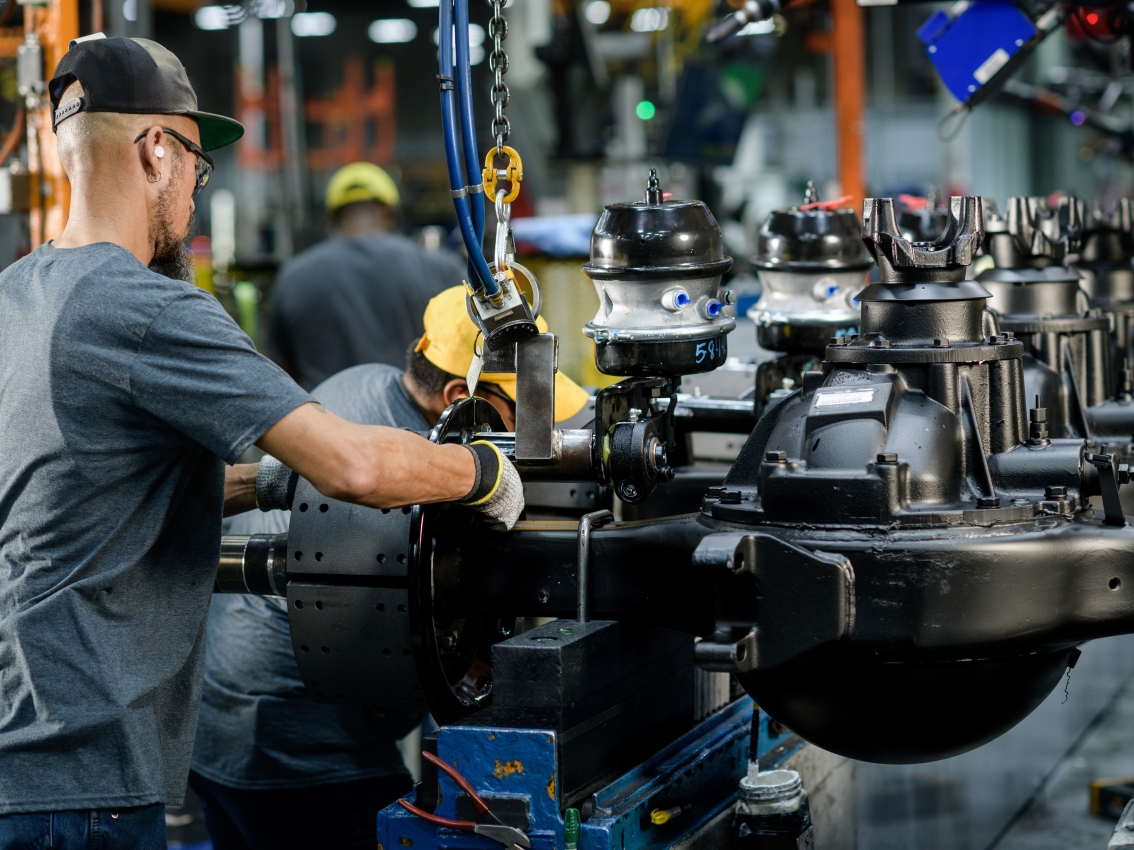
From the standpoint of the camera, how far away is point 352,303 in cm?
473

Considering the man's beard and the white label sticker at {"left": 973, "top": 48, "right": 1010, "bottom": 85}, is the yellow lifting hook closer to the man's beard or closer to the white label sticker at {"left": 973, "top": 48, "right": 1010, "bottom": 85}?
the man's beard

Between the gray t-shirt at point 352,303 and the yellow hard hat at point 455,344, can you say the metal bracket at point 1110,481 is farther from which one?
the gray t-shirt at point 352,303

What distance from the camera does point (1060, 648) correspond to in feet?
5.40

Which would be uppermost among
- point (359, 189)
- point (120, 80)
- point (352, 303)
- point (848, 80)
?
point (848, 80)

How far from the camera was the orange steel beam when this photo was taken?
7312 mm

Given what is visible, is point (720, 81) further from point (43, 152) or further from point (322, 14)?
point (322, 14)

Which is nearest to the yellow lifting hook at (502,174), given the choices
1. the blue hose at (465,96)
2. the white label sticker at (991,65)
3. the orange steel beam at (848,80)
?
the blue hose at (465,96)

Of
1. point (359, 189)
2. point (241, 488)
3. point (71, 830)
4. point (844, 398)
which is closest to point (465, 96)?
point (844, 398)

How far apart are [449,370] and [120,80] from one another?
825 millimetres

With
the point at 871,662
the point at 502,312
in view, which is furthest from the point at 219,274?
the point at 871,662

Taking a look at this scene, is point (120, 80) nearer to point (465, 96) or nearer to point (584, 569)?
point (465, 96)

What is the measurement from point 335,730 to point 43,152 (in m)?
1.94

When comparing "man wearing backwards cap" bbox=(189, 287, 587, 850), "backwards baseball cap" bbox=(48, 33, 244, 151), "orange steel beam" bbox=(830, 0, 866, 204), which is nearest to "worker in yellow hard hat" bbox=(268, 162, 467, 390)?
"man wearing backwards cap" bbox=(189, 287, 587, 850)

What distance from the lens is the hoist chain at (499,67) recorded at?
68.4 inches
